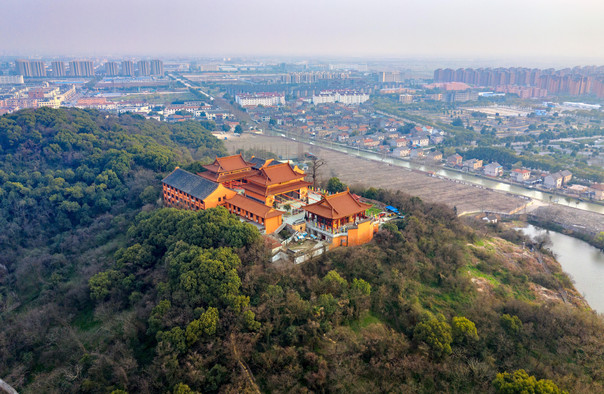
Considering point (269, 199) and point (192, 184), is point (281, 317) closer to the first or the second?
point (269, 199)

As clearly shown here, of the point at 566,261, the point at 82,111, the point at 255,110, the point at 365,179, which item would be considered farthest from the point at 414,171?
the point at 255,110

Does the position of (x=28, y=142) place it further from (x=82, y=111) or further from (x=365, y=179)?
(x=365, y=179)

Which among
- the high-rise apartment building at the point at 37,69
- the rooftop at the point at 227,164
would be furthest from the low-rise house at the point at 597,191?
the high-rise apartment building at the point at 37,69

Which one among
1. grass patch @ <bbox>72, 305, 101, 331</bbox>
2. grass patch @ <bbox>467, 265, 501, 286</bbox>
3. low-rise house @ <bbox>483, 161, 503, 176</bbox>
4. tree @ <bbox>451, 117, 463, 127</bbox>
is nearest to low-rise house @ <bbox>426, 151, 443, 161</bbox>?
low-rise house @ <bbox>483, 161, 503, 176</bbox>

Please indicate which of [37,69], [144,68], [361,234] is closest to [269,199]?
[361,234]

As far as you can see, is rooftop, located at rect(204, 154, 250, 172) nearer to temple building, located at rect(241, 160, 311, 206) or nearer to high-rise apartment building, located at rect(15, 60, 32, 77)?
temple building, located at rect(241, 160, 311, 206)

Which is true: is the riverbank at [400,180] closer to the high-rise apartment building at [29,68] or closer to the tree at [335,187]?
the tree at [335,187]
